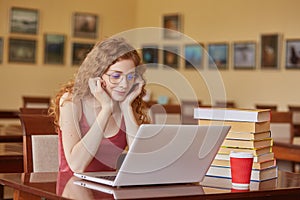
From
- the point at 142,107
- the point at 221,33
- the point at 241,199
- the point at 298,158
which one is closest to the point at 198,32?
the point at 221,33

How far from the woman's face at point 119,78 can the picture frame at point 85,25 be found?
912 cm

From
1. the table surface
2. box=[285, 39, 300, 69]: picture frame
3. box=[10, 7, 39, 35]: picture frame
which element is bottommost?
the table surface

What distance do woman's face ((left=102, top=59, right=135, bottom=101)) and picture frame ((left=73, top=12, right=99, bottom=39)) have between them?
912 centimetres

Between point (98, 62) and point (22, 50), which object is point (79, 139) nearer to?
point (98, 62)

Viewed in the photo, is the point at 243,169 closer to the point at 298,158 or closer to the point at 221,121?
the point at 221,121

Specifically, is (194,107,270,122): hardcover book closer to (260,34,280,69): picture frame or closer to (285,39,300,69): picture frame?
(285,39,300,69): picture frame

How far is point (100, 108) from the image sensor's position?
3.19 metres

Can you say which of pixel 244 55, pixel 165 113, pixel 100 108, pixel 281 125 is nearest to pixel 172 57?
pixel 244 55

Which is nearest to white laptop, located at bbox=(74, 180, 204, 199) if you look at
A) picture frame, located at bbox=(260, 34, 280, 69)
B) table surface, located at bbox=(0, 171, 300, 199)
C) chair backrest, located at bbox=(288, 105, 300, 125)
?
table surface, located at bbox=(0, 171, 300, 199)

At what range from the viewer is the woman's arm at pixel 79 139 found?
9.80 feet

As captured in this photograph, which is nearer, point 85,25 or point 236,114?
point 236,114

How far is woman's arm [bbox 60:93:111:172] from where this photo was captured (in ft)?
9.80

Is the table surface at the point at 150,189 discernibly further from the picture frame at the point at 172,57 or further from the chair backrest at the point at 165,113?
the picture frame at the point at 172,57

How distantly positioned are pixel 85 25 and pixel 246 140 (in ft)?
31.0
